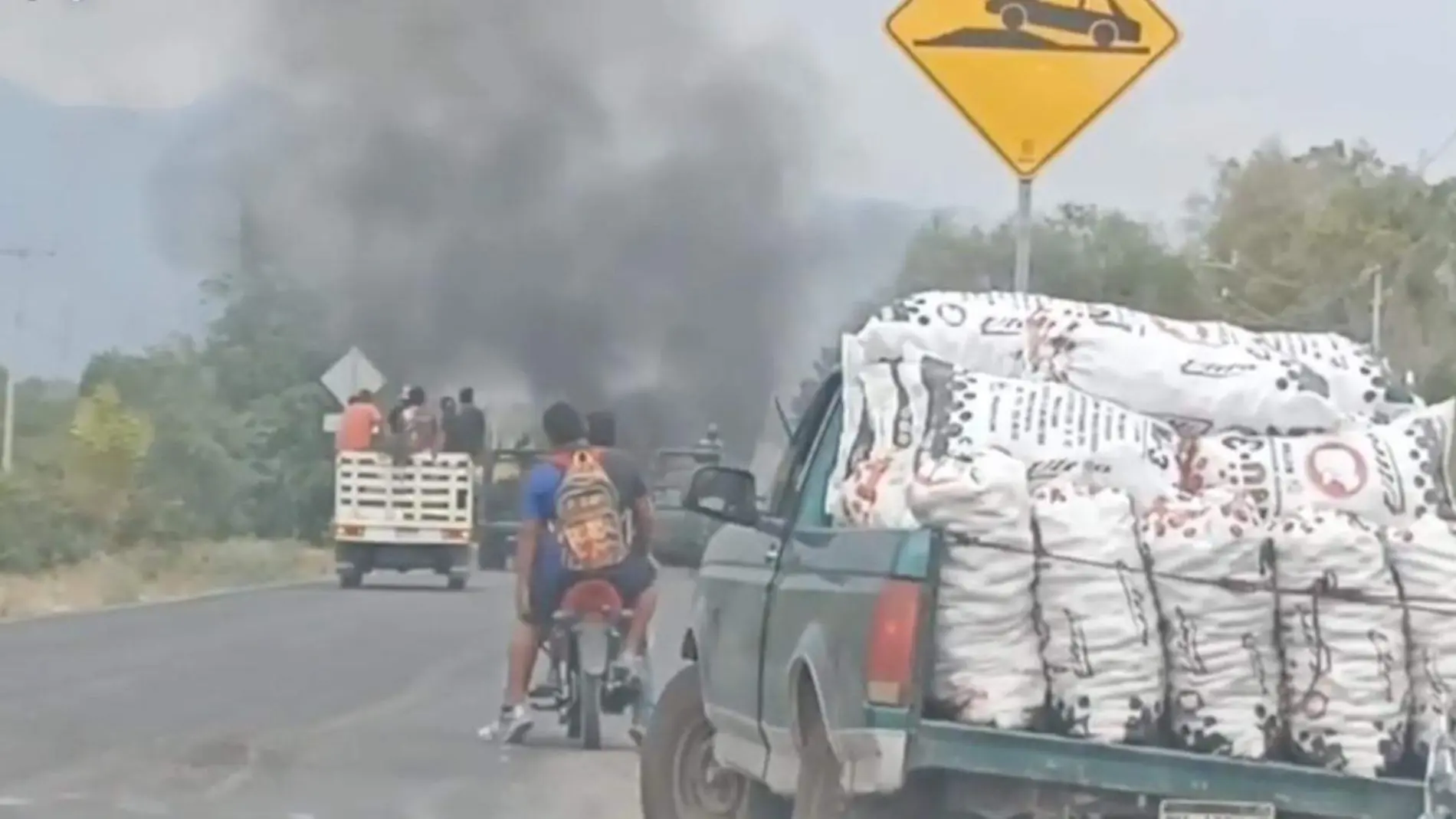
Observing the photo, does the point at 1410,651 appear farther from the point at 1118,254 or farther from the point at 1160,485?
the point at 1118,254

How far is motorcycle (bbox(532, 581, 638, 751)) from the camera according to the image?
598 inches

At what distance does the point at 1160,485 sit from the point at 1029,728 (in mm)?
869

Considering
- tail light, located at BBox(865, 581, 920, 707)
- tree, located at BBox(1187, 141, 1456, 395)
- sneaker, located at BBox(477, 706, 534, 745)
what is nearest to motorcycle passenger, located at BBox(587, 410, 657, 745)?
sneaker, located at BBox(477, 706, 534, 745)

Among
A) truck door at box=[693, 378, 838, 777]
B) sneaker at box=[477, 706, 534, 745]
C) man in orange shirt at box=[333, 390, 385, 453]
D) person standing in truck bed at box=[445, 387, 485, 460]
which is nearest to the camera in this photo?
truck door at box=[693, 378, 838, 777]

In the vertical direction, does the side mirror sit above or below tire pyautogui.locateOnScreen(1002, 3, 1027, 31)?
below

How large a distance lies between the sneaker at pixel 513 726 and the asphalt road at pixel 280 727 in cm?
10

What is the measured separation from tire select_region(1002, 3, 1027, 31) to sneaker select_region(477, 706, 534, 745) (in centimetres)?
564

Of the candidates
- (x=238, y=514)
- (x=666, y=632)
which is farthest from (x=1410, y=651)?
(x=238, y=514)

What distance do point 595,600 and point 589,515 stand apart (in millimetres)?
491

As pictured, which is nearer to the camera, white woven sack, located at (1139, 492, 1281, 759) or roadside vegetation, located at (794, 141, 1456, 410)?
white woven sack, located at (1139, 492, 1281, 759)

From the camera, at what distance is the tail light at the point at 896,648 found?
769cm

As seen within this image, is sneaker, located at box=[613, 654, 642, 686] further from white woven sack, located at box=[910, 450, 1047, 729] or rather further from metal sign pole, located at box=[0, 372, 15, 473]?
metal sign pole, located at box=[0, 372, 15, 473]

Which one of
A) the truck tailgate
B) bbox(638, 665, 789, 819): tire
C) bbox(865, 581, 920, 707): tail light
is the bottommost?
bbox(638, 665, 789, 819): tire

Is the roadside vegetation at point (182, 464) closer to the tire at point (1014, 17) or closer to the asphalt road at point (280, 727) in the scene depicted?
the asphalt road at point (280, 727)
